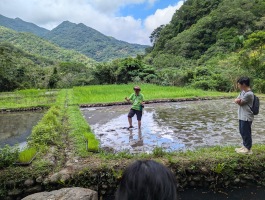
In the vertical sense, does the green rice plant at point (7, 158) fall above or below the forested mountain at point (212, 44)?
below

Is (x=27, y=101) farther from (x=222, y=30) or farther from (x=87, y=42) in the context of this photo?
(x=87, y=42)

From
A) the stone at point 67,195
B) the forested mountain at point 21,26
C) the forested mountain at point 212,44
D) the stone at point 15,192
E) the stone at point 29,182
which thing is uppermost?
the forested mountain at point 21,26

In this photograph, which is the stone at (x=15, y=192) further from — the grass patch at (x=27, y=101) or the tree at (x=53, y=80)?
the tree at (x=53, y=80)

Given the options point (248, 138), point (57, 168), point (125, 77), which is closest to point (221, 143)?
point (248, 138)

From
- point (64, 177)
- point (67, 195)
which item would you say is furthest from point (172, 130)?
point (67, 195)

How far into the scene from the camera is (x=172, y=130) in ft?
26.9

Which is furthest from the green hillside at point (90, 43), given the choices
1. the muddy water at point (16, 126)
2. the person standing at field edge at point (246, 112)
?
the person standing at field edge at point (246, 112)

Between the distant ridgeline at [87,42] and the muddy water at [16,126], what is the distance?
64.2m

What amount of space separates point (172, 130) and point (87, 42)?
9814cm

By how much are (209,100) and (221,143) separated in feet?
31.5

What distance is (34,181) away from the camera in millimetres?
4277

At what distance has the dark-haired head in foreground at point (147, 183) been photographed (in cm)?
133

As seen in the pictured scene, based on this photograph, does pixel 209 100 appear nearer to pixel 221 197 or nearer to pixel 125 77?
pixel 221 197

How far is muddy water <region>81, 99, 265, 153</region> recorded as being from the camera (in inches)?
262
